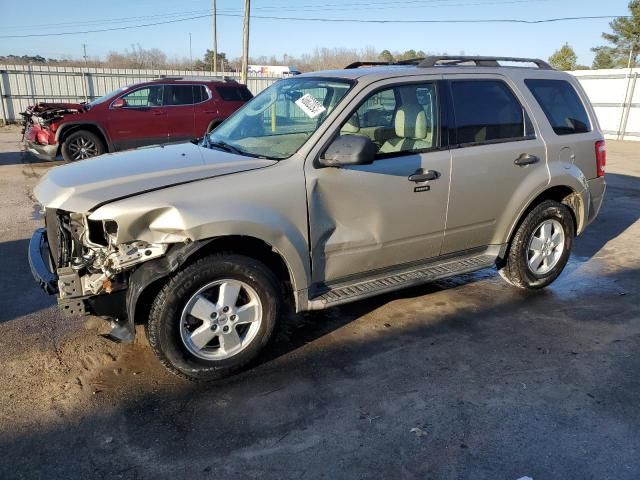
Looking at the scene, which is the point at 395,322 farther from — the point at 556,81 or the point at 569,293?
the point at 556,81

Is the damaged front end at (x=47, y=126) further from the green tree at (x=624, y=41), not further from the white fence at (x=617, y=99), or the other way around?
the green tree at (x=624, y=41)

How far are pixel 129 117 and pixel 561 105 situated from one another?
9422 mm

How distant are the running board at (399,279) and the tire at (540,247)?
11.7 inches

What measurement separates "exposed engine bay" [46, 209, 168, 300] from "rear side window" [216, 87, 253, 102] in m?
10.0

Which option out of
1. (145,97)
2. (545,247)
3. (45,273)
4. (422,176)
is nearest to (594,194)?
(545,247)

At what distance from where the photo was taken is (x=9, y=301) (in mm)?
4465

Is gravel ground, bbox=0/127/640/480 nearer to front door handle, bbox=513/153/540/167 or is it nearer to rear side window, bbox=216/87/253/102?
front door handle, bbox=513/153/540/167

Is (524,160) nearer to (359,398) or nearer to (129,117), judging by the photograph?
(359,398)

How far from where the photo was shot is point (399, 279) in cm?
403

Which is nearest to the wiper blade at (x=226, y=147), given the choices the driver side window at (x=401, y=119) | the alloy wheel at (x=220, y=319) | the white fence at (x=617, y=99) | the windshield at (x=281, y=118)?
the windshield at (x=281, y=118)

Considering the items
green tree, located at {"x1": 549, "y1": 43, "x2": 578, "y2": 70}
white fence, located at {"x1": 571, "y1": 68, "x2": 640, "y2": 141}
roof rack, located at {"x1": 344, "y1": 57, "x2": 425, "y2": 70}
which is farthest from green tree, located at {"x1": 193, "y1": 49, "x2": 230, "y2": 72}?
roof rack, located at {"x1": 344, "y1": 57, "x2": 425, "y2": 70}

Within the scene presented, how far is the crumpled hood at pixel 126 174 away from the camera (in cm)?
306

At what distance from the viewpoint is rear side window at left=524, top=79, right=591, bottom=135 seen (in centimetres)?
473

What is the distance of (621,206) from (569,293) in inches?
188
